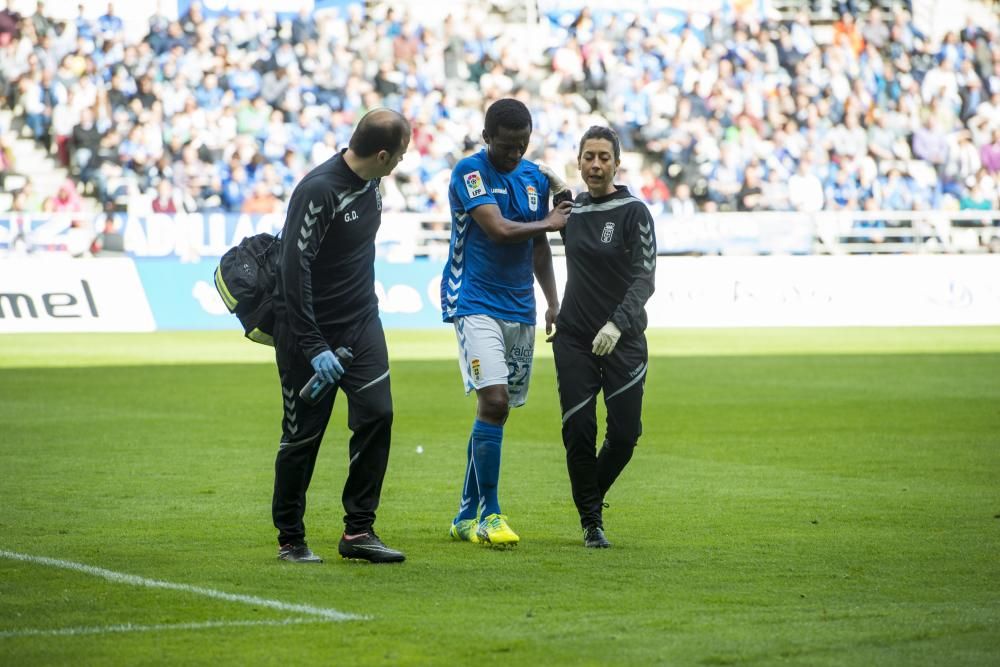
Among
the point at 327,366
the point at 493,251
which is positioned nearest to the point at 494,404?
the point at 493,251

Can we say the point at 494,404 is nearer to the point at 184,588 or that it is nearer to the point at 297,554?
the point at 297,554

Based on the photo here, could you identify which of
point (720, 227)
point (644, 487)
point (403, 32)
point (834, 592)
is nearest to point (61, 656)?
point (834, 592)

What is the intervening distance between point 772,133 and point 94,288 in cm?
1547

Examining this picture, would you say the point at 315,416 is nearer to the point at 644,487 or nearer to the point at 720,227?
the point at 644,487

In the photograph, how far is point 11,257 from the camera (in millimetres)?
25672

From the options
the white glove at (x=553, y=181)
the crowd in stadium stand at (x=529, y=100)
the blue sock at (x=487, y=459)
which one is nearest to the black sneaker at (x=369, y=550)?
the blue sock at (x=487, y=459)

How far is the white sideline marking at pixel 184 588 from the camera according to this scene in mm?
6379

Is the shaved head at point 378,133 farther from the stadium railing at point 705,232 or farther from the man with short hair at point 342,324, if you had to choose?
the stadium railing at point 705,232

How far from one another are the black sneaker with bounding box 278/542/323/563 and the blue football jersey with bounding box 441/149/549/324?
1564mm

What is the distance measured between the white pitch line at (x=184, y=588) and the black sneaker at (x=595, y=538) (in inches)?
Result: 79.1

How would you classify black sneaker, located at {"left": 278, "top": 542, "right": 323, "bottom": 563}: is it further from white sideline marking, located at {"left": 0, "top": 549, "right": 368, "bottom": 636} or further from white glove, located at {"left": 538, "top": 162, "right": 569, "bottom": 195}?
white glove, located at {"left": 538, "top": 162, "right": 569, "bottom": 195}

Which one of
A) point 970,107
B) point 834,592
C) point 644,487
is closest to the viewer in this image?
point 834,592

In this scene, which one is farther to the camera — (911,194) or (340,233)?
(911,194)

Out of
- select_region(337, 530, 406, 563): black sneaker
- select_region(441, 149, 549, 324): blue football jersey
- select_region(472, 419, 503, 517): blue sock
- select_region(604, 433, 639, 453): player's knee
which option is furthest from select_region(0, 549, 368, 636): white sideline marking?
select_region(604, 433, 639, 453): player's knee
